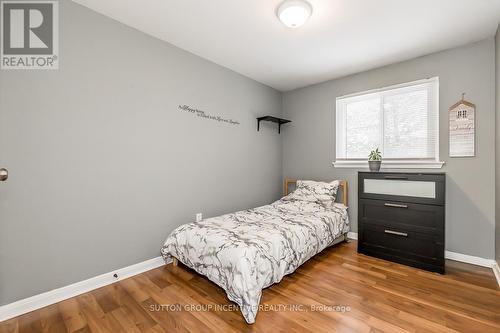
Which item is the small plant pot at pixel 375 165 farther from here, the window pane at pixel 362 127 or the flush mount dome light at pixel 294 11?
the flush mount dome light at pixel 294 11

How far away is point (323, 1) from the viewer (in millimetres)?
1872

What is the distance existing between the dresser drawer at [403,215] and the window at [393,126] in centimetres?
67

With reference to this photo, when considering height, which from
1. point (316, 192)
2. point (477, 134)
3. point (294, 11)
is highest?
point (294, 11)

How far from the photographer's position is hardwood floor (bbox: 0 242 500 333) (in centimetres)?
152

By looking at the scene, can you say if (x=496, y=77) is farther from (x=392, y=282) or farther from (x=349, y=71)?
(x=392, y=282)

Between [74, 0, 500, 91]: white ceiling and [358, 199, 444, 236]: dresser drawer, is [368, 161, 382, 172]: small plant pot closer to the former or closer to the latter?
[358, 199, 444, 236]: dresser drawer

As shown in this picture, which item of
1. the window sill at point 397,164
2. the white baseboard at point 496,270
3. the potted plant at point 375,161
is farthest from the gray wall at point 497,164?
the potted plant at point 375,161

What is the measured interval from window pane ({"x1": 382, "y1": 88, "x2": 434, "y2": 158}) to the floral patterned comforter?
127 centimetres

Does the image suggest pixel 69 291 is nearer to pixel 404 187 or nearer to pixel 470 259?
pixel 404 187

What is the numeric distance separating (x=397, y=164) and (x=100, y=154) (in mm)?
3501

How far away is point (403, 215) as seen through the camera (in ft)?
8.17

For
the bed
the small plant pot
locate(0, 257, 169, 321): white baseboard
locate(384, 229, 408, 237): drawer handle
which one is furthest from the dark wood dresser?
locate(0, 257, 169, 321): white baseboard

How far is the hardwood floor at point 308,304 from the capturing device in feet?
4.99

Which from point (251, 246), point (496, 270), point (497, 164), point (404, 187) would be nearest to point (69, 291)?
point (251, 246)
